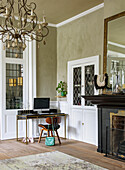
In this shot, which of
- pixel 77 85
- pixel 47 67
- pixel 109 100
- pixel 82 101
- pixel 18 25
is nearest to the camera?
pixel 18 25

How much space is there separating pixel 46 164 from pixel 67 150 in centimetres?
205

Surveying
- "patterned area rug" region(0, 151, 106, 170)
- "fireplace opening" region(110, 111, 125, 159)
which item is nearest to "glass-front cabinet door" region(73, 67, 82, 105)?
"fireplace opening" region(110, 111, 125, 159)

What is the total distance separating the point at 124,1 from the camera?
4855mm

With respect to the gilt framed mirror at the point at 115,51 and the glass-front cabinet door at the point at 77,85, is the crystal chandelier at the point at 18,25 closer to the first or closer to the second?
the gilt framed mirror at the point at 115,51

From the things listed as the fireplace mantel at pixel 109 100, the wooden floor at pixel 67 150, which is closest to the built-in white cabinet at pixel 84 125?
the wooden floor at pixel 67 150

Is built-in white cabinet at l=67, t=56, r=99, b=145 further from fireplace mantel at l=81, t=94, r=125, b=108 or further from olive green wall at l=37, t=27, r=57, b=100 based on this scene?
fireplace mantel at l=81, t=94, r=125, b=108

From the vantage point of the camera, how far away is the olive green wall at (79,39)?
588 cm

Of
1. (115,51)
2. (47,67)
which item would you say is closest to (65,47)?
(47,67)

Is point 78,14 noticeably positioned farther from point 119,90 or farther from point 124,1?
point 119,90

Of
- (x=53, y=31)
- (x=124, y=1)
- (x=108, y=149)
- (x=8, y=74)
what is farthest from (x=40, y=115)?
(x=124, y=1)

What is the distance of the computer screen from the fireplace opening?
7.97ft

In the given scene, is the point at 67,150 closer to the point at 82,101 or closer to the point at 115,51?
the point at 82,101

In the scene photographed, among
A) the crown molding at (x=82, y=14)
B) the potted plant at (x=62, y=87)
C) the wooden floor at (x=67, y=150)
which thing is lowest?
the wooden floor at (x=67, y=150)

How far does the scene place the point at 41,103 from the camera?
22.2ft
